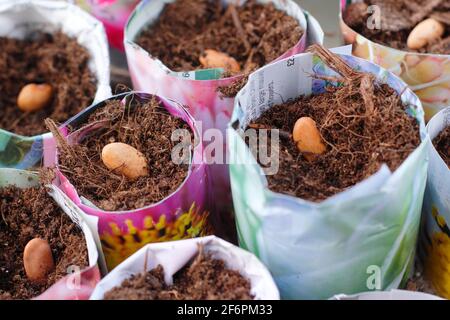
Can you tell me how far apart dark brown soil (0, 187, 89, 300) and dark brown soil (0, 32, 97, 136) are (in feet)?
0.89

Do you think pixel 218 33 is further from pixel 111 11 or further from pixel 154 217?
pixel 154 217

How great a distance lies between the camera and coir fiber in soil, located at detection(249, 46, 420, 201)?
0.78m

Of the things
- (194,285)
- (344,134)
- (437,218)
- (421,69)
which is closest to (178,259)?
(194,285)

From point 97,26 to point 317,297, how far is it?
754mm

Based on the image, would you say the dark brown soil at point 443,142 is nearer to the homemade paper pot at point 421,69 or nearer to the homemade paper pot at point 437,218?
the homemade paper pot at point 437,218

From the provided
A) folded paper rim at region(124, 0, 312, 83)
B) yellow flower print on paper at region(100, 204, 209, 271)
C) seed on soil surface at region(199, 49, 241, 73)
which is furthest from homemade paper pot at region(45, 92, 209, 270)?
seed on soil surface at region(199, 49, 241, 73)

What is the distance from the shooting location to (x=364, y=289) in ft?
2.69

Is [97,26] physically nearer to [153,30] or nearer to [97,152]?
[153,30]

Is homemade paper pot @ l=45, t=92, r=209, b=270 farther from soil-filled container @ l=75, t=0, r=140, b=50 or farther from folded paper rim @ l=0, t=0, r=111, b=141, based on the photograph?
soil-filled container @ l=75, t=0, r=140, b=50

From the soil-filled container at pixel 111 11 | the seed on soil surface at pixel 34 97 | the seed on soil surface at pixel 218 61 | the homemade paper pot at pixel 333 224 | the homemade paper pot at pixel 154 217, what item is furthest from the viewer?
the soil-filled container at pixel 111 11

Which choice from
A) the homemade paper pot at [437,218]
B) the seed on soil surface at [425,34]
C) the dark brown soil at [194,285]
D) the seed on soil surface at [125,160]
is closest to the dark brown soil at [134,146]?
the seed on soil surface at [125,160]

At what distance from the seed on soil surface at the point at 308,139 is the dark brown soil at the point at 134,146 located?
175mm

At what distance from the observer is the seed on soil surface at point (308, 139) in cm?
85

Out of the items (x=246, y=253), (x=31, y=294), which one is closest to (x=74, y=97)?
(x=31, y=294)
